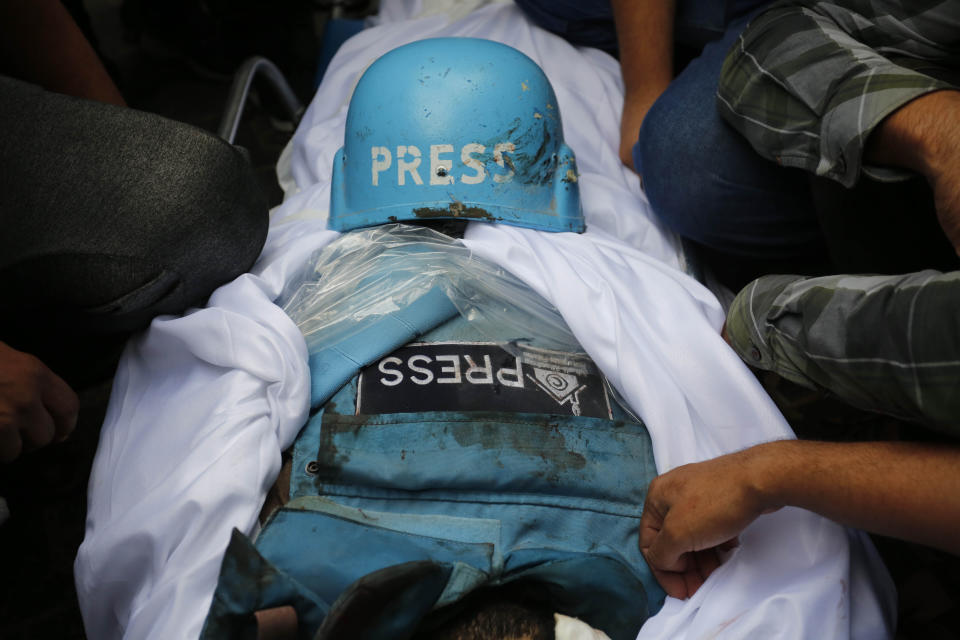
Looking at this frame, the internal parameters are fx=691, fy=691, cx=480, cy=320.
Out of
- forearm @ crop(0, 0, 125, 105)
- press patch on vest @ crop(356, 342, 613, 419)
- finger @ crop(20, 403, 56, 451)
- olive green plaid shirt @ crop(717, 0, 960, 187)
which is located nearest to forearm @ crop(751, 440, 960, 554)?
press patch on vest @ crop(356, 342, 613, 419)

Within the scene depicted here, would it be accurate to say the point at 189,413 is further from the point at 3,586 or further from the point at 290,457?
the point at 3,586

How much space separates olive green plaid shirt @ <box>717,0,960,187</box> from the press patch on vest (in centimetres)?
39

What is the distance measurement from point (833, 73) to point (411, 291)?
57cm

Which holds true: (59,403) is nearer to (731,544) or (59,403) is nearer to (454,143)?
(454,143)

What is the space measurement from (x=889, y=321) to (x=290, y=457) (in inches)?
23.1

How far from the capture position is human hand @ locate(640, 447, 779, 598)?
60cm

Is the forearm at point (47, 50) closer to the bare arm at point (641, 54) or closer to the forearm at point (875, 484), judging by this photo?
the bare arm at point (641, 54)

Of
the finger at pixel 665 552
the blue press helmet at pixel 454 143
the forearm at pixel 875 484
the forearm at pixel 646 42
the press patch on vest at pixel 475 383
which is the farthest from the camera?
the forearm at pixel 646 42

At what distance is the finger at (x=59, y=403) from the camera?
0.68 metres

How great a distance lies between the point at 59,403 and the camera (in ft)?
2.28

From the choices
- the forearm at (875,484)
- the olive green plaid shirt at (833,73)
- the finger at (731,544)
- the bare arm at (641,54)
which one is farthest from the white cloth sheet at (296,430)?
the bare arm at (641,54)

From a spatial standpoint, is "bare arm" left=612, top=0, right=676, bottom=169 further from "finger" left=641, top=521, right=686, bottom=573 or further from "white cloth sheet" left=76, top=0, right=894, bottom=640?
"finger" left=641, top=521, right=686, bottom=573

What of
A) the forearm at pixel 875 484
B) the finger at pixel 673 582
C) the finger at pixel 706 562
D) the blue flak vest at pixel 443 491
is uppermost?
the forearm at pixel 875 484

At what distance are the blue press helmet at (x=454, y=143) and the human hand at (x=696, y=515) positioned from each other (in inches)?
15.6
